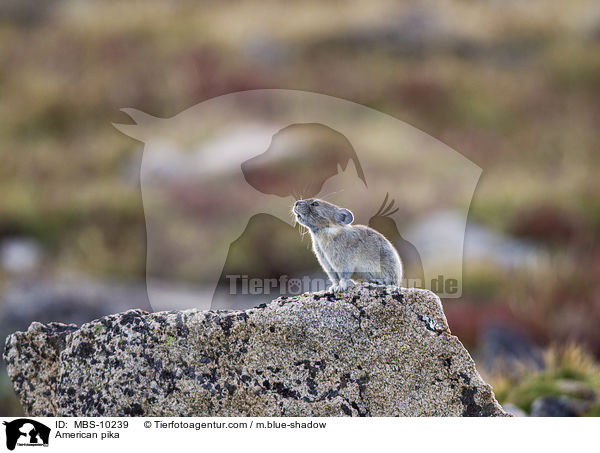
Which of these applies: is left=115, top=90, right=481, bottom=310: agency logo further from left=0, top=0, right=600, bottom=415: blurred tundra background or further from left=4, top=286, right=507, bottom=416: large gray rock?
left=4, top=286, right=507, bottom=416: large gray rock

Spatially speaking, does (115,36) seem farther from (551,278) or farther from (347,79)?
(551,278)

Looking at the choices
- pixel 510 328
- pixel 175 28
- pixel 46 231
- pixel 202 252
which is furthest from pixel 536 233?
pixel 175 28

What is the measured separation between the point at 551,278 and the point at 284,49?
1411 cm

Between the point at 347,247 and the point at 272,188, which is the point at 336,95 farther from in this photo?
the point at 347,247

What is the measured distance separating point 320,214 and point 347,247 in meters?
0.32

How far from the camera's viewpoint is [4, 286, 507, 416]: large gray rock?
5.63 m

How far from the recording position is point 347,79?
1005 inches

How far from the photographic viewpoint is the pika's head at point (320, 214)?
6.16m
